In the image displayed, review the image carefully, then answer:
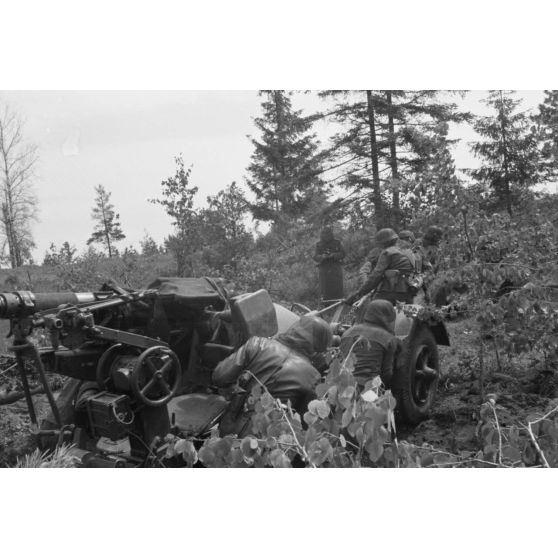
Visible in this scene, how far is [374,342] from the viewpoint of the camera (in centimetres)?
377

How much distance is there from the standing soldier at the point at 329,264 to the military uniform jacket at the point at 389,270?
17 centimetres

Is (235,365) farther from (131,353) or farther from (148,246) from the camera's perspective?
(148,246)

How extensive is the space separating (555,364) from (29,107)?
12.1 feet

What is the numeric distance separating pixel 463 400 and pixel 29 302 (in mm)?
2652

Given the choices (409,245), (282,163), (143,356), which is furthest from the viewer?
(409,245)

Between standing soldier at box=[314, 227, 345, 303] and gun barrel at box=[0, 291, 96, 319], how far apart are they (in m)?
1.44

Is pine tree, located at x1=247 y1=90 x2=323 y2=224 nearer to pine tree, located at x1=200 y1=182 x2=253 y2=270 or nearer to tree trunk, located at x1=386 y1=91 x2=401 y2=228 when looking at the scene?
pine tree, located at x1=200 y1=182 x2=253 y2=270

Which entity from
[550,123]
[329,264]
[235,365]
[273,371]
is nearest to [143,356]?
[235,365]

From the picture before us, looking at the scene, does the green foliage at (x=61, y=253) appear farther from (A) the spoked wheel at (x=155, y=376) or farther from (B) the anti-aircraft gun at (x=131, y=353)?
(A) the spoked wheel at (x=155, y=376)

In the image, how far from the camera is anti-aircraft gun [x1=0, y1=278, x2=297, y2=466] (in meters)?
3.17

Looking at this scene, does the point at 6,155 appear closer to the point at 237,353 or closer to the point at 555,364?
the point at 237,353

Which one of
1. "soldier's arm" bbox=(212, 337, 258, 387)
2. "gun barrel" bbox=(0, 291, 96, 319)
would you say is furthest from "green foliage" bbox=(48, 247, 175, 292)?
"soldier's arm" bbox=(212, 337, 258, 387)

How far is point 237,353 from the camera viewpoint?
11.8 feet

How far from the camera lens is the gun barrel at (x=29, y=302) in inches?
117
